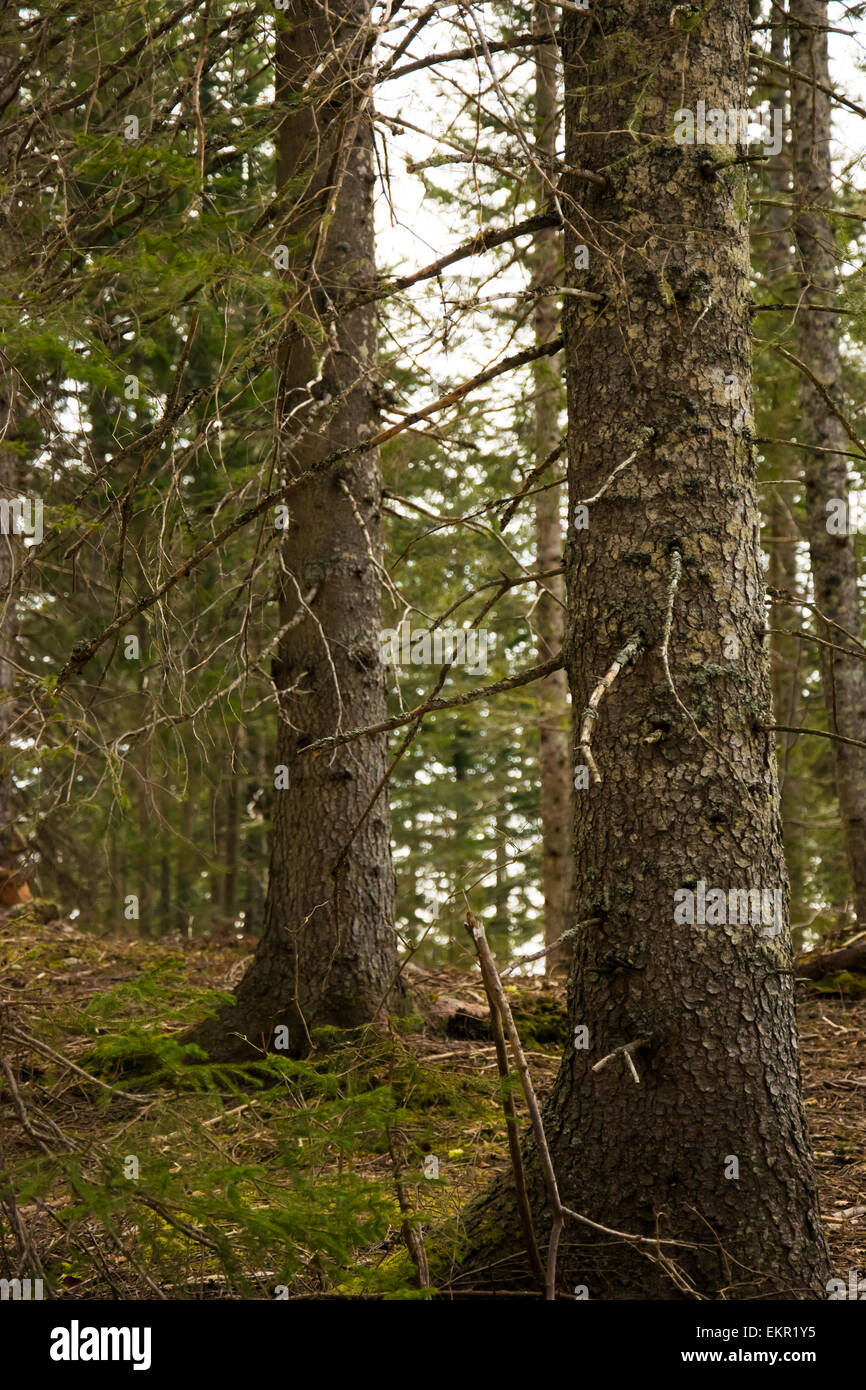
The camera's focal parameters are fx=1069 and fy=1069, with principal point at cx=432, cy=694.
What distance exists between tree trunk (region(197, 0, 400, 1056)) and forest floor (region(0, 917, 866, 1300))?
394 mm

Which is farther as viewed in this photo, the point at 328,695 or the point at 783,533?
the point at 783,533

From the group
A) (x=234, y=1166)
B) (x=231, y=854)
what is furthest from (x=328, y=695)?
(x=231, y=854)

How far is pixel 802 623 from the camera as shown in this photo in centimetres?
1106

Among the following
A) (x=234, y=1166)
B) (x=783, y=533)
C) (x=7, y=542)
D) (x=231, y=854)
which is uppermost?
(x=783, y=533)

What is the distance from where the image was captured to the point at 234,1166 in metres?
2.98

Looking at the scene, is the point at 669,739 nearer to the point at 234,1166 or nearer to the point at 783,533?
the point at 234,1166

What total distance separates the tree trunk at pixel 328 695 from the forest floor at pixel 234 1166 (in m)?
0.39

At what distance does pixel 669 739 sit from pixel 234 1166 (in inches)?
70.1

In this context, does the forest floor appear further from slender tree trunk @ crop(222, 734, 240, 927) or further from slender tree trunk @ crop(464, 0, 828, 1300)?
slender tree trunk @ crop(222, 734, 240, 927)

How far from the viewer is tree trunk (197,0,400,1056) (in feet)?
18.8

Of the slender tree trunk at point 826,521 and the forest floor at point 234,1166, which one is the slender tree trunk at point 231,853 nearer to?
the slender tree trunk at point 826,521

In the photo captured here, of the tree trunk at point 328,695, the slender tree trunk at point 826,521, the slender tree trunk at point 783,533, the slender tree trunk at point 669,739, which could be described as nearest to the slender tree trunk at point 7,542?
the tree trunk at point 328,695

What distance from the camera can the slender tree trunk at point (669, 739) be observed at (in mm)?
3203
